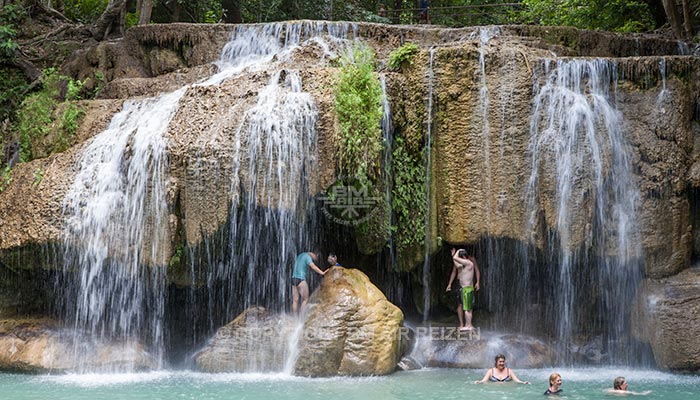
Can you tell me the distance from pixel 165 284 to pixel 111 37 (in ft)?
29.2

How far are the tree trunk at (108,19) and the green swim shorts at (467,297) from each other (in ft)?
36.5

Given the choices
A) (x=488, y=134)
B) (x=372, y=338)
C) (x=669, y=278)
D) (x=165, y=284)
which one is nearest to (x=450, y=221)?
(x=488, y=134)

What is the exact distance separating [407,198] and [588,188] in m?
2.75

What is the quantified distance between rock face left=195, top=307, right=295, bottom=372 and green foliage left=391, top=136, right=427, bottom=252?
7.50 ft

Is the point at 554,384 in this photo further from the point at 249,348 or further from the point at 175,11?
the point at 175,11

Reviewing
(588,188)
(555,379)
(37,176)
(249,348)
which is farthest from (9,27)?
(555,379)

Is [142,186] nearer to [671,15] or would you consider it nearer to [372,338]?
[372,338]

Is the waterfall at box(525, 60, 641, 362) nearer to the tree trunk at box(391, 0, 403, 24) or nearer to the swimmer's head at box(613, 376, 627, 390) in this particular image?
the swimmer's head at box(613, 376, 627, 390)

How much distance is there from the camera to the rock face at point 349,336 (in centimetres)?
976

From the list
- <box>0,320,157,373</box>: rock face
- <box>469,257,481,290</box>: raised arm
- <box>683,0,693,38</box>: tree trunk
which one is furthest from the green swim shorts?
<box>683,0,693,38</box>: tree trunk

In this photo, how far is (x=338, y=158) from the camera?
10.5m

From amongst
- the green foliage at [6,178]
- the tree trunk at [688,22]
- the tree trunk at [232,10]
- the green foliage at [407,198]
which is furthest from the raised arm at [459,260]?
the tree trunk at [232,10]

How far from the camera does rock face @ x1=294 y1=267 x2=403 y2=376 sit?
384 inches

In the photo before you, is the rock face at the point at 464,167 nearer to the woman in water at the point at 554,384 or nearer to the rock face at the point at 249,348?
the rock face at the point at 249,348
